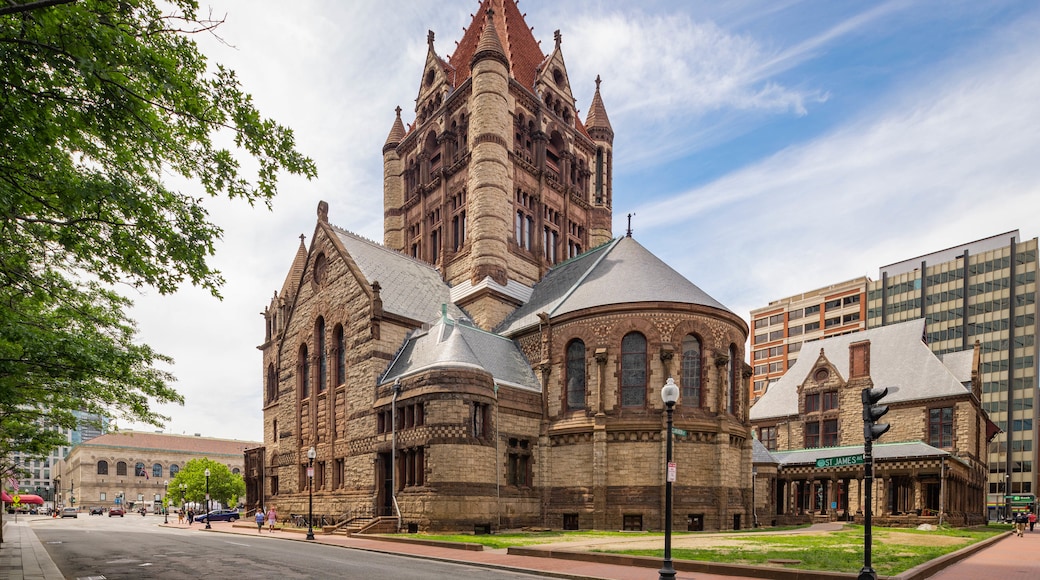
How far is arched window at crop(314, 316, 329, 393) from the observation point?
38472 millimetres

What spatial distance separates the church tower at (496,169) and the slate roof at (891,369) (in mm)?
21401

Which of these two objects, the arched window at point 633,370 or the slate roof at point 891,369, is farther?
the slate roof at point 891,369

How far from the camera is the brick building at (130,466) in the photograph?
109250 mm

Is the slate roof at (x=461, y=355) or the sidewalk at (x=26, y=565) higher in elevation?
the slate roof at (x=461, y=355)

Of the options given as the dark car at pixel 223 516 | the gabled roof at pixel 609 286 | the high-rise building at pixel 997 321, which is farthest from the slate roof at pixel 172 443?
the high-rise building at pixel 997 321

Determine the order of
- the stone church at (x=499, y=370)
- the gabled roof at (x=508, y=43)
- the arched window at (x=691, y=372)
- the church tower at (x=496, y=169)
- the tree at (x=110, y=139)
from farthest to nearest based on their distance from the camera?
the gabled roof at (x=508, y=43)
the church tower at (x=496, y=169)
the arched window at (x=691, y=372)
the stone church at (x=499, y=370)
the tree at (x=110, y=139)

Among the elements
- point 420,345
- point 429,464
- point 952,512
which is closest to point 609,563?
point 429,464

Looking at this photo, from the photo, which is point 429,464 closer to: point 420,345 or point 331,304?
point 420,345

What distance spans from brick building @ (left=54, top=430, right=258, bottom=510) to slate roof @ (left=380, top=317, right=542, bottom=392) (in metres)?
92.2

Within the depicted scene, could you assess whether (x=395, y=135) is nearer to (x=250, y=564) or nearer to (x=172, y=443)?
Answer: (x=250, y=564)

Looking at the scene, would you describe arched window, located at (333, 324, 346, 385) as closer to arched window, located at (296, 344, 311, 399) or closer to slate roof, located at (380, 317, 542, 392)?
arched window, located at (296, 344, 311, 399)

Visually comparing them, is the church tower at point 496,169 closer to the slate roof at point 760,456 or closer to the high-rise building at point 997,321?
the slate roof at point 760,456

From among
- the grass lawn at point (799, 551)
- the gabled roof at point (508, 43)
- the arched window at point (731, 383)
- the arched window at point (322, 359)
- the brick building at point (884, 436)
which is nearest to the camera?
the grass lawn at point (799, 551)

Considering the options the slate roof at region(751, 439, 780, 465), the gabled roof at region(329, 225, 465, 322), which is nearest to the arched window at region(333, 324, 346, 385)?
the gabled roof at region(329, 225, 465, 322)
